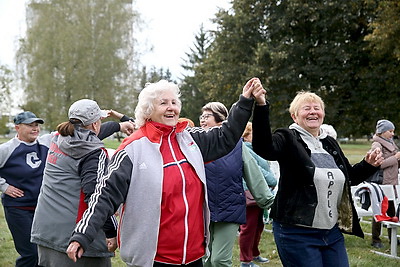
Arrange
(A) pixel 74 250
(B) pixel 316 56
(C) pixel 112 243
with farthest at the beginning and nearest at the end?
1. (B) pixel 316 56
2. (C) pixel 112 243
3. (A) pixel 74 250

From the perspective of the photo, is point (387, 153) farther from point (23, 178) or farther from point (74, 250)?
point (74, 250)

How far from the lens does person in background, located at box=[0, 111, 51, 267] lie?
5215mm

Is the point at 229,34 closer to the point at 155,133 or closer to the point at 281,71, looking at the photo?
the point at 281,71

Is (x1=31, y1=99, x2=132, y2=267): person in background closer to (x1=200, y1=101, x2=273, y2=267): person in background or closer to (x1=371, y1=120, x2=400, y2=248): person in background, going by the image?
(x1=200, y1=101, x2=273, y2=267): person in background

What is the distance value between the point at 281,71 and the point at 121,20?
1575 cm

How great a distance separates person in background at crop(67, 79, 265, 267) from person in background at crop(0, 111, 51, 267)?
254cm

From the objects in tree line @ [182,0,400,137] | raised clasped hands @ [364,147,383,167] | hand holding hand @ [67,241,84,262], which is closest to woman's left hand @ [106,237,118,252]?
hand holding hand @ [67,241,84,262]

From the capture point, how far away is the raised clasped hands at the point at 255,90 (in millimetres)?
3254

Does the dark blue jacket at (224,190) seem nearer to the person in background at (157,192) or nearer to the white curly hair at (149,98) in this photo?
the person in background at (157,192)

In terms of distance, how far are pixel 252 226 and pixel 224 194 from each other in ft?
6.15

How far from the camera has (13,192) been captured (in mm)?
5328

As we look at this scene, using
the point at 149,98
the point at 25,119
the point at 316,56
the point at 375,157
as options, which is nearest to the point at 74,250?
the point at 149,98

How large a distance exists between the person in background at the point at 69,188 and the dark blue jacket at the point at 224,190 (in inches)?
56.9

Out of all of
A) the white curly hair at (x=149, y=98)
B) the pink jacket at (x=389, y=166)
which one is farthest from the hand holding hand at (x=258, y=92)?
the pink jacket at (x=389, y=166)
